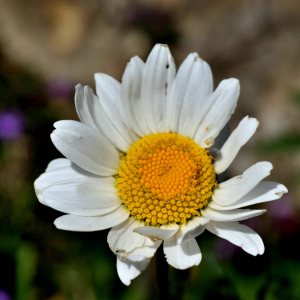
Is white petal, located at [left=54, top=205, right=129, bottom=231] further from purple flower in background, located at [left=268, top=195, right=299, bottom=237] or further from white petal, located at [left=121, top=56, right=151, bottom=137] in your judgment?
purple flower in background, located at [left=268, top=195, right=299, bottom=237]

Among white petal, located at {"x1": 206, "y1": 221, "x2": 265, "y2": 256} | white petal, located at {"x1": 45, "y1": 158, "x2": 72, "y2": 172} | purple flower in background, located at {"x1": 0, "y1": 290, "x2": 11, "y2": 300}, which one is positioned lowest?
purple flower in background, located at {"x1": 0, "y1": 290, "x2": 11, "y2": 300}

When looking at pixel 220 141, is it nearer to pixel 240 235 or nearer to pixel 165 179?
pixel 165 179

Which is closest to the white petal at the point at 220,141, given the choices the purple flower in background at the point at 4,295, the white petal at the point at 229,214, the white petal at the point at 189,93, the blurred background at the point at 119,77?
the white petal at the point at 189,93

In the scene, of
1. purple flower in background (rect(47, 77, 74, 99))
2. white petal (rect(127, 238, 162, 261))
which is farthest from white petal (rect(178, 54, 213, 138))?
purple flower in background (rect(47, 77, 74, 99))

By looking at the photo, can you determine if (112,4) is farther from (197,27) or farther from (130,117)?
(130,117)

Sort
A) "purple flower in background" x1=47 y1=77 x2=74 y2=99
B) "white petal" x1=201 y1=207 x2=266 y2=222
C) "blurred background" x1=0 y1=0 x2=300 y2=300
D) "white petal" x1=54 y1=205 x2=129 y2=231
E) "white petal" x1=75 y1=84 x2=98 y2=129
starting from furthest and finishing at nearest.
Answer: "purple flower in background" x1=47 y1=77 x2=74 y2=99, "blurred background" x1=0 y1=0 x2=300 y2=300, "white petal" x1=75 y1=84 x2=98 y2=129, "white petal" x1=54 y1=205 x2=129 y2=231, "white petal" x1=201 y1=207 x2=266 y2=222

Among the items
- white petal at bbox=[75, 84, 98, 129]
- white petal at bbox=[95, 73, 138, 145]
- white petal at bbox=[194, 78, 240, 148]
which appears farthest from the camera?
white petal at bbox=[95, 73, 138, 145]

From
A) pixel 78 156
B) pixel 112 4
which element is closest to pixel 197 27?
pixel 112 4
